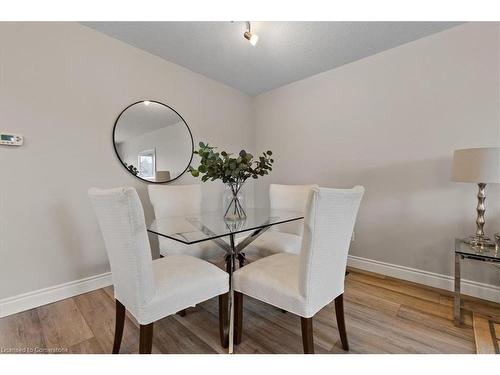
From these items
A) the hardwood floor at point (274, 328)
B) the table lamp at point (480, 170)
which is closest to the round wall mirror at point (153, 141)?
the hardwood floor at point (274, 328)

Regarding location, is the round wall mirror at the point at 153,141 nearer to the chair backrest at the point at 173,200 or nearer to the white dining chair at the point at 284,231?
the chair backrest at the point at 173,200

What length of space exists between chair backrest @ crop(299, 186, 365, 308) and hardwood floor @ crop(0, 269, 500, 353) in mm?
492

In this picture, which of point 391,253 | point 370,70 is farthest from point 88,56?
point 391,253

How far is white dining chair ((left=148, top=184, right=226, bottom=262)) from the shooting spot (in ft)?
5.85

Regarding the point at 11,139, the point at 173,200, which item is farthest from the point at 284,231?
the point at 11,139

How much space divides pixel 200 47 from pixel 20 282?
2502 mm

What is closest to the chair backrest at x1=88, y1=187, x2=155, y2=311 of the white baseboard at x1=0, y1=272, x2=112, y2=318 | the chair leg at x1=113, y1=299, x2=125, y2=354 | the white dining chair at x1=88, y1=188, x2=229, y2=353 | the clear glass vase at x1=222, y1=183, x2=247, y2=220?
the white dining chair at x1=88, y1=188, x2=229, y2=353

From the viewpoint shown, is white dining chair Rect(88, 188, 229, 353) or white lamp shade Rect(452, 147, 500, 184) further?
white lamp shade Rect(452, 147, 500, 184)

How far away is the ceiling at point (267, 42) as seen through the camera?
188 cm

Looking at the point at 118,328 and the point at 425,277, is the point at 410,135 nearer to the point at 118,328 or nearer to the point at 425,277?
the point at 425,277

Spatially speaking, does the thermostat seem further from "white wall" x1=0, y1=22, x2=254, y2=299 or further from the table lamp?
the table lamp

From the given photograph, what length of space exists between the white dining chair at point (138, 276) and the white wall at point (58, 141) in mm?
1070

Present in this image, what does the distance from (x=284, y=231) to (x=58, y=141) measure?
2.13 m

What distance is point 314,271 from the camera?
1041 mm
